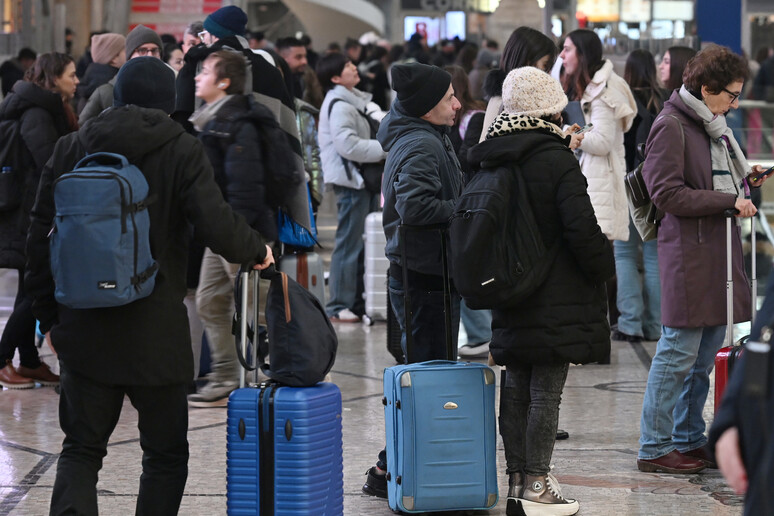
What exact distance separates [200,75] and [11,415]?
2.06 m

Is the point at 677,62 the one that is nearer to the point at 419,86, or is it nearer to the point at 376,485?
the point at 419,86

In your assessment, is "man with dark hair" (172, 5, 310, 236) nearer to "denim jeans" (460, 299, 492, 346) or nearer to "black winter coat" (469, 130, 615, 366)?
"black winter coat" (469, 130, 615, 366)

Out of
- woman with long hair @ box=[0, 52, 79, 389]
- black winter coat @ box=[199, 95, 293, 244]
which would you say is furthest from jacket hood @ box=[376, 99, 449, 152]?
woman with long hair @ box=[0, 52, 79, 389]

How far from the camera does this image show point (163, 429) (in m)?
4.04

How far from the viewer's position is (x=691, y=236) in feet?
17.4

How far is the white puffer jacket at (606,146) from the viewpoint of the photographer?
768cm

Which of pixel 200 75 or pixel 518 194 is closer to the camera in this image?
pixel 518 194

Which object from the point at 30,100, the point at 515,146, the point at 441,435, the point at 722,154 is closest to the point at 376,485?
the point at 441,435

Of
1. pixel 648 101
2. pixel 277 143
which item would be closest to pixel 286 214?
pixel 277 143

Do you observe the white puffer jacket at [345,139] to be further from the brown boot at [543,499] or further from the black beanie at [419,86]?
the brown boot at [543,499]

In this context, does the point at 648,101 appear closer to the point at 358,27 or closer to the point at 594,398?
the point at 594,398

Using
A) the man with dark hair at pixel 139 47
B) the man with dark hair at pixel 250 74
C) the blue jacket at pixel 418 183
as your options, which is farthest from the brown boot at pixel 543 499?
the man with dark hair at pixel 139 47

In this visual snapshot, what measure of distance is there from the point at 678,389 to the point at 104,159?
272 cm

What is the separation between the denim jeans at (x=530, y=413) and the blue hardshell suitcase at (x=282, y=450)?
2.98 ft
